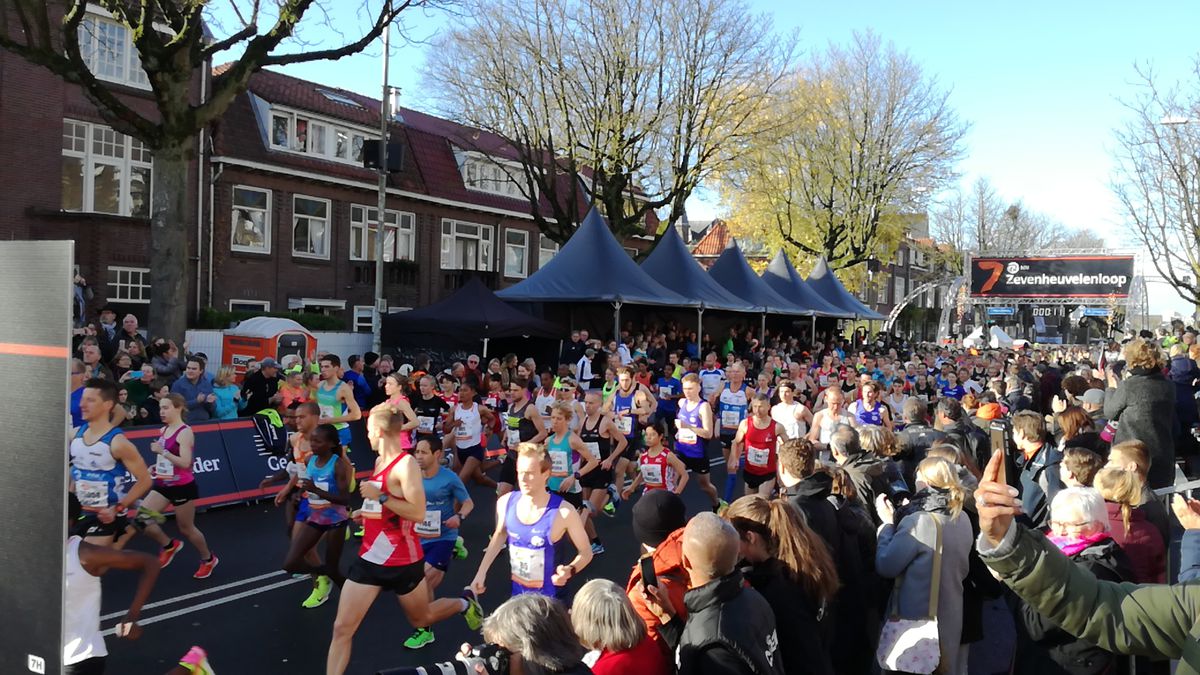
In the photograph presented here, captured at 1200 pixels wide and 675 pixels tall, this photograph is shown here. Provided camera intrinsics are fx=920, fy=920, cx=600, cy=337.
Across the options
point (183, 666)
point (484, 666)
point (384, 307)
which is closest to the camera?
point (484, 666)

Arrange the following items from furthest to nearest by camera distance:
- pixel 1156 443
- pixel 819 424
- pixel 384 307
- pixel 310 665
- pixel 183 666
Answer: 1. pixel 384 307
2. pixel 819 424
3. pixel 1156 443
4. pixel 310 665
5. pixel 183 666

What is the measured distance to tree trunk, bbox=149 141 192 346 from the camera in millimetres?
14406

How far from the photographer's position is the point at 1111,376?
42.9 ft

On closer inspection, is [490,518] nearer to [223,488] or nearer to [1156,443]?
[223,488]

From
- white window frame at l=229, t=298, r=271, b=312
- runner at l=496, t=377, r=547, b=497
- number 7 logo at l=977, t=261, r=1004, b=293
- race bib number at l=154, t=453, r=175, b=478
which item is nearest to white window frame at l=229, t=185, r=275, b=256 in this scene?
white window frame at l=229, t=298, r=271, b=312

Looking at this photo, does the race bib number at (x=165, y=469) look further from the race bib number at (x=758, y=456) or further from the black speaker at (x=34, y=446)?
the black speaker at (x=34, y=446)

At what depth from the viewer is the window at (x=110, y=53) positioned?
21.6m

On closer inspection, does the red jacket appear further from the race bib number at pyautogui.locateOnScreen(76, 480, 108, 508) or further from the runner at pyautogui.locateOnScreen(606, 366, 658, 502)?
the runner at pyautogui.locateOnScreen(606, 366, 658, 502)

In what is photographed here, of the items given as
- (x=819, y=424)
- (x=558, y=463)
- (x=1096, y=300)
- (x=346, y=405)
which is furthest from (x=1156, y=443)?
(x=1096, y=300)

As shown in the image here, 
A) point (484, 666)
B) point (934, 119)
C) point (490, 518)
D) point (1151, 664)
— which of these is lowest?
point (490, 518)

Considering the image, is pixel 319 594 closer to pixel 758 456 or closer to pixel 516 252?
pixel 758 456

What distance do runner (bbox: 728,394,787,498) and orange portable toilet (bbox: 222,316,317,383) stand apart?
12400mm

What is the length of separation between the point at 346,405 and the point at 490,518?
2237 millimetres

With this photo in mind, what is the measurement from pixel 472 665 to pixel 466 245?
31.1 m
